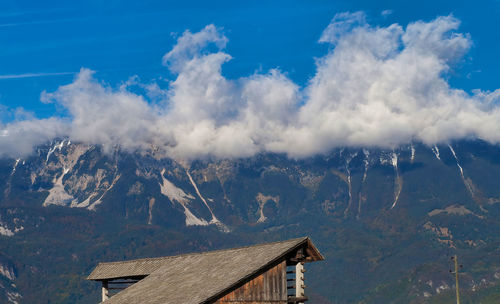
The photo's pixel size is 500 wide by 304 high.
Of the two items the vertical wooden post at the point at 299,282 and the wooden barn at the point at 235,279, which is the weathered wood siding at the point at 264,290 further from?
the vertical wooden post at the point at 299,282

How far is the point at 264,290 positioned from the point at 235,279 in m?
2.69

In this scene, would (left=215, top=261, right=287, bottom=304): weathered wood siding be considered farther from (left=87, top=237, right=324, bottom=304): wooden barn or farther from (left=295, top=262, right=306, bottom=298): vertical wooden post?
(left=295, top=262, right=306, bottom=298): vertical wooden post

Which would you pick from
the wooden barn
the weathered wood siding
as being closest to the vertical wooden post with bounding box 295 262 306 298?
the wooden barn

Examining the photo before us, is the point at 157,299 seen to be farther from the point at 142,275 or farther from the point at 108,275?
the point at 108,275

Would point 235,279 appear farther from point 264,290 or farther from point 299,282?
point 299,282

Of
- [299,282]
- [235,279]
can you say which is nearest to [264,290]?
[235,279]

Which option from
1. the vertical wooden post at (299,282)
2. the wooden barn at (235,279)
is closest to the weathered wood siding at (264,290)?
the wooden barn at (235,279)

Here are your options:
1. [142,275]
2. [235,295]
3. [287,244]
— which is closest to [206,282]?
[235,295]

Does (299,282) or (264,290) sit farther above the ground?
(299,282)

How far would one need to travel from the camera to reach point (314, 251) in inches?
2282

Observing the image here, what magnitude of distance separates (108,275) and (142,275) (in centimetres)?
679

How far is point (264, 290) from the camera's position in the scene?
5488 centimetres

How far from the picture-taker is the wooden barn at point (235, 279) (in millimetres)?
53406

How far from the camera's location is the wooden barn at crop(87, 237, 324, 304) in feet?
175
